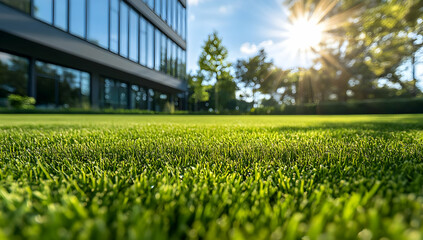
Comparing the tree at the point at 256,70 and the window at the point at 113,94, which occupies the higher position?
the tree at the point at 256,70

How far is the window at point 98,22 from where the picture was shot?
13.8 m

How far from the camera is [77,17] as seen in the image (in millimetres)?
12984

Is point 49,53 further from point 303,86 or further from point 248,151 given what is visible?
point 303,86

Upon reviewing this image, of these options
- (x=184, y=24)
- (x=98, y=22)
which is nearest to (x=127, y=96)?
(x=98, y=22)

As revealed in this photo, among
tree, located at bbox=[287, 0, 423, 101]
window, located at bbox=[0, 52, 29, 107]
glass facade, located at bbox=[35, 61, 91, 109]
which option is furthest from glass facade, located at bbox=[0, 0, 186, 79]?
tree, located at bbox=[287, 0, 423, 101]

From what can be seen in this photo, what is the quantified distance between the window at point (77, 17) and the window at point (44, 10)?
1080 mm

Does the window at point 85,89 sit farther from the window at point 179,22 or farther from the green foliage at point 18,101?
the window at point 179,22

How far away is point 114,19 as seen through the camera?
15555 millimetres

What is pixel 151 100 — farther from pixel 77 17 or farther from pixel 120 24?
pixel 77 17

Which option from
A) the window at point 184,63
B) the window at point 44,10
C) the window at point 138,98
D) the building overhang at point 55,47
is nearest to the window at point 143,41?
the building overhang at point 55,47

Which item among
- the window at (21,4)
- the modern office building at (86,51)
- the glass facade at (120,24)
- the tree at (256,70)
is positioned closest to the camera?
the window at (21,4)

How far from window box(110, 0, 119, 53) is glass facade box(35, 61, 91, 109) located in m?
3.15

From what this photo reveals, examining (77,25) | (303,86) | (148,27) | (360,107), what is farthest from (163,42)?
(303,86)

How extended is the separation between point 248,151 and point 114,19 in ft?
58.8
